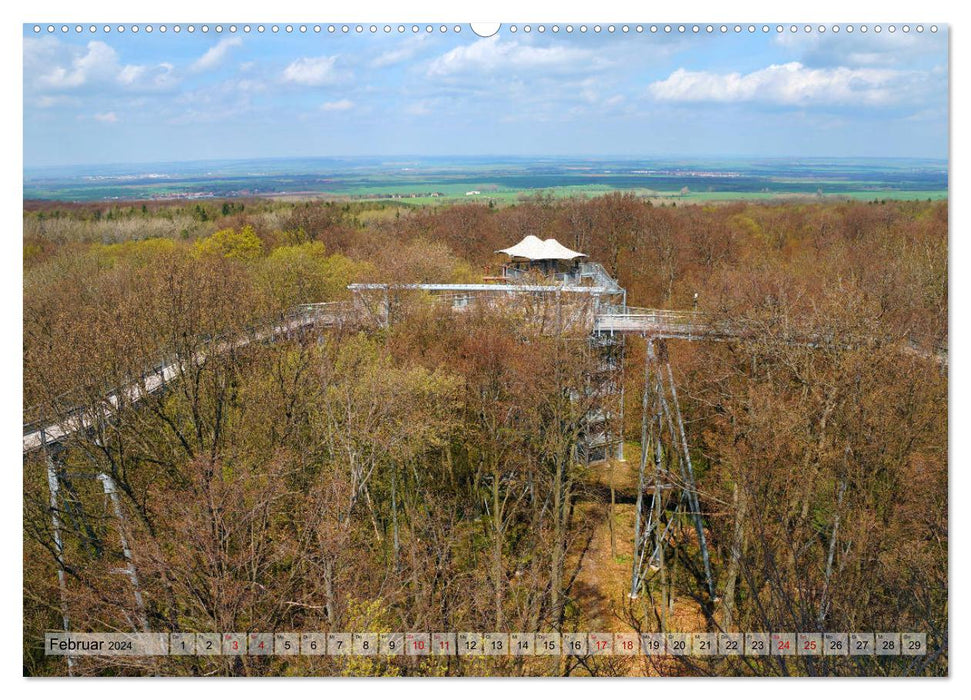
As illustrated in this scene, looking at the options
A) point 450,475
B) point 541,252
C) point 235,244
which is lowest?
point 450,475

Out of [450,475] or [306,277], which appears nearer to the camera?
[450,475]

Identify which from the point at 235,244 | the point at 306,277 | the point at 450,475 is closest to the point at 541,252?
the point at 306,277

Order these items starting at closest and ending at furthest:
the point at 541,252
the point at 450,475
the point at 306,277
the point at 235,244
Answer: the point at 450,475
the point at 306,277
the point at 541,252
the point at 235,244

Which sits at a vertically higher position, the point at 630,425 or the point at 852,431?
the point at 852,431

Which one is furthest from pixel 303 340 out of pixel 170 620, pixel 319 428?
pixel 170 620

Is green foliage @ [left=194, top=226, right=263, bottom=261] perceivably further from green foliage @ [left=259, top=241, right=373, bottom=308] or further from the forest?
the forest

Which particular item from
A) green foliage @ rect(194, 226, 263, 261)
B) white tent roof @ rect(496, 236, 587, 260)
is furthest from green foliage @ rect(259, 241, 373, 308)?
white tent roof @ rect(496, 236, 587, 260)

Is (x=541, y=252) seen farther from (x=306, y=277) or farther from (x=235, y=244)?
(x=235, y=244)

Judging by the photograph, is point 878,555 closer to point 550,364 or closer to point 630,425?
point 550,364
